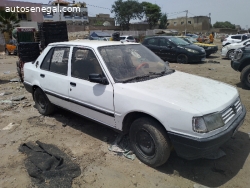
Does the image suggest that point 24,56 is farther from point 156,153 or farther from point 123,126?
point 156,153

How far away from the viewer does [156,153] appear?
2.88m

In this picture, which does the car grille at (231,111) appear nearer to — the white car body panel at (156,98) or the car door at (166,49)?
the white car body panel at (156,98)

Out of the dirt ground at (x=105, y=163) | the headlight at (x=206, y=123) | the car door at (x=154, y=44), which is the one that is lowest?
the dirt ground at (x=105, y=163)

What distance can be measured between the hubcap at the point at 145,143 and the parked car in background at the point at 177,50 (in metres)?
9.70

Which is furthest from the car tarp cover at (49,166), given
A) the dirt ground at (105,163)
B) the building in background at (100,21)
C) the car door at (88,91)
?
the building in background at (100,21)

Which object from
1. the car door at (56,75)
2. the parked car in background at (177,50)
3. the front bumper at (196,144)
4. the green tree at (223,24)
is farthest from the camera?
the green tree at (223,24)

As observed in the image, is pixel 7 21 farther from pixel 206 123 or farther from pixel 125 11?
pixel 125 11

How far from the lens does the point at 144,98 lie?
9.27 ft

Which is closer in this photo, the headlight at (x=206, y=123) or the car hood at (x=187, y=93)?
the headlight at (x=206, y=123)

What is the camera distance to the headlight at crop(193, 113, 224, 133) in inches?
98.0

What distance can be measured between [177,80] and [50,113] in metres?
2.97

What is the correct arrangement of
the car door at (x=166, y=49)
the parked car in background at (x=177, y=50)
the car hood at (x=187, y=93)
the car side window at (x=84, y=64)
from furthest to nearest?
the car door at (x=166, y=49)
the parked car in background at (x=177, y=50)
the car side window at (x=84, y=64)
the car hood at (x=187, y=93)

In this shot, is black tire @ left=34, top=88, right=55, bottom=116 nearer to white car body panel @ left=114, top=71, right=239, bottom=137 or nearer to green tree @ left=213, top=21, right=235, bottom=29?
white car body panel @ left=114, top=71, right=239, bottom=137

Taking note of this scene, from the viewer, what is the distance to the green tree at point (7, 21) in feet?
82.9
